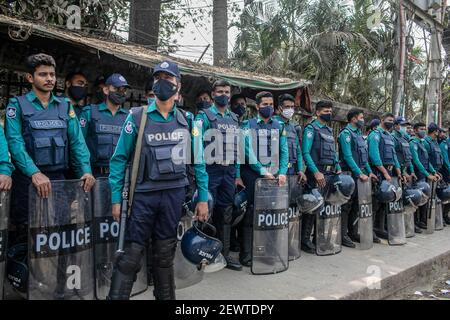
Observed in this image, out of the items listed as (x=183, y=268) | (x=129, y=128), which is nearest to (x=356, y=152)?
(x=183, y=268)

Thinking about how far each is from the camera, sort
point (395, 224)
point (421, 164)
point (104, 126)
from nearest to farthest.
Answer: point (104, 126), point (395, 224), point (421, 164)

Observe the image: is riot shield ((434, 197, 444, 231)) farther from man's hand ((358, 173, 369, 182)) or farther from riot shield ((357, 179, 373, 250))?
man's hand ((358, 173, 369, 182))

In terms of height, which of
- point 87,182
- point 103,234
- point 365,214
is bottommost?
point 365,214

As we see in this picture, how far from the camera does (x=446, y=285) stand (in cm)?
512

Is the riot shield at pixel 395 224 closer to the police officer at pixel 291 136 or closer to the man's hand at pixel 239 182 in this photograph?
the police officer at pixel 291 136

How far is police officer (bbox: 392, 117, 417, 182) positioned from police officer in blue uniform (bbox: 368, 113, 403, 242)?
356mm

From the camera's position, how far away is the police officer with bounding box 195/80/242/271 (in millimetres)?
4188

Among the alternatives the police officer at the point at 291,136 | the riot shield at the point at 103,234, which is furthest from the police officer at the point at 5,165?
the police officer at the point at 291,136

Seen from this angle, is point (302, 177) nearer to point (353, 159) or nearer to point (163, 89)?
point (353, 159)

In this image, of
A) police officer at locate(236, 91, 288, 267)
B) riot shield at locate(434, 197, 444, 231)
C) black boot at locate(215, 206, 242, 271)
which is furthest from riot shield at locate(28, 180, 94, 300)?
riot shield at locate(434, 197, 444, 231)

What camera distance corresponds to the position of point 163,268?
2.86 meters

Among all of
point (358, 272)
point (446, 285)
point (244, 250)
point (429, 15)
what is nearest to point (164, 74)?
point (244, 250)

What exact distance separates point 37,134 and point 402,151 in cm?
565
